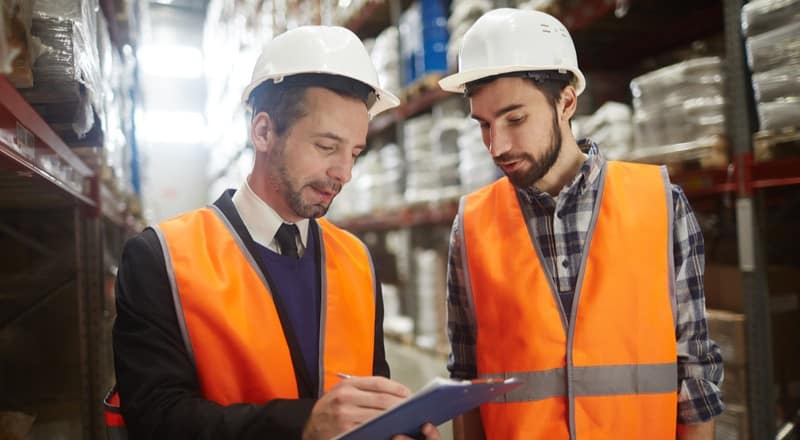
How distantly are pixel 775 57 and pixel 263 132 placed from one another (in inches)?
97.9

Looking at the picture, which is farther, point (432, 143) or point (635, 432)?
point (432, 143)

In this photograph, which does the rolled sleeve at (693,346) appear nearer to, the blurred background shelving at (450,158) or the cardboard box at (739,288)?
the blurred background shelving at (450,158)

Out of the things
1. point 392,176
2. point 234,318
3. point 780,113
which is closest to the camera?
point 234,318

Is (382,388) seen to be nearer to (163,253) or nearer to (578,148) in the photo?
(163,253)

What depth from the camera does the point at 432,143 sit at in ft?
20.1

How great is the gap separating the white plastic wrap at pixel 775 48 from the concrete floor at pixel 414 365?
3.36 metres

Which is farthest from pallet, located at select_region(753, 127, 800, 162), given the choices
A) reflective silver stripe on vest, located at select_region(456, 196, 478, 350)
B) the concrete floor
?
the concrete floor

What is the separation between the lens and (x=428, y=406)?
4.01ft

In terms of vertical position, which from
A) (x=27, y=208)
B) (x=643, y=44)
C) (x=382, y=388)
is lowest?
(x=382, y=388)

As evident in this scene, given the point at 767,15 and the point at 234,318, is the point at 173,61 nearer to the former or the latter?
the point at 767,15

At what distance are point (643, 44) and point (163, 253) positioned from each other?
4.78 m

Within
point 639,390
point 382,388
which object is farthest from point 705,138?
point 382,388

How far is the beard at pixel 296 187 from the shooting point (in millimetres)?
1690

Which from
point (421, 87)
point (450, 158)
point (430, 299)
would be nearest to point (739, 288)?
point (450, 158)
